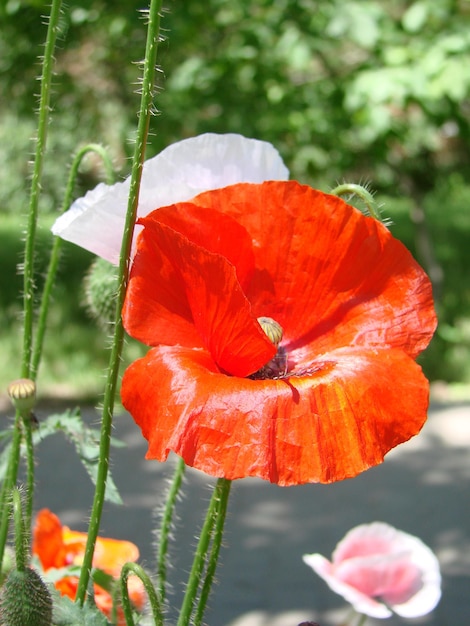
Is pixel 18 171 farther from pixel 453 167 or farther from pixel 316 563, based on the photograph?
pixel 316 563

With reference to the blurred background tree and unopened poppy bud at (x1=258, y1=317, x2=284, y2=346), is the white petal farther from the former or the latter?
the blurred background tree

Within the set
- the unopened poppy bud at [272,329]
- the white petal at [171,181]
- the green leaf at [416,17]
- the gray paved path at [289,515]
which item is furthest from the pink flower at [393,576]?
the green leaf at [416,17]

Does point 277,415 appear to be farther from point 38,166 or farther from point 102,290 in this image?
point 102,290

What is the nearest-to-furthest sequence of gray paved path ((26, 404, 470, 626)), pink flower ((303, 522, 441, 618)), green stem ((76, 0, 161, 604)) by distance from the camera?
1. green stem ((76, 0, 161, 604))
2. pink flower ((303, 522, 441, 618))
3. gray paved path ((26, 404, 470, 626))

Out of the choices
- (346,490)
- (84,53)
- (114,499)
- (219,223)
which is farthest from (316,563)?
(84,53)

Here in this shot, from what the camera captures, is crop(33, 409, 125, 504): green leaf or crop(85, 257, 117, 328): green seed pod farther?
crop(85, 257, 117, 328): green seed pod

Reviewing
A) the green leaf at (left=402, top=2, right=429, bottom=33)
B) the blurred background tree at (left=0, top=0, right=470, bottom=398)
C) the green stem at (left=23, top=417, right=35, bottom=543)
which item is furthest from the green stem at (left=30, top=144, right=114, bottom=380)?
the green leaf at (left=402, top=2, right=429, bottom=33)
